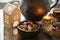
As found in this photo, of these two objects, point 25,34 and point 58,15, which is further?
point 58,15

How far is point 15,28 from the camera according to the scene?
2.86 ft

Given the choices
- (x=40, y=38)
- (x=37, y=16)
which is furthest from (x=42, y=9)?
(x=40, y=38)

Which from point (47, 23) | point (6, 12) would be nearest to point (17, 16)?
point (6, 12)

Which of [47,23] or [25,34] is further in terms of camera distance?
[47,23]

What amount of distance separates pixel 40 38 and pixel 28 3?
8.0 inches

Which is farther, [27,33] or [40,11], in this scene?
[40,11]

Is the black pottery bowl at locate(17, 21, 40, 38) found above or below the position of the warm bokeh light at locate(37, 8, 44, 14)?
below

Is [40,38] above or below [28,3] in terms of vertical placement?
below

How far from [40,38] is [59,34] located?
103 mm

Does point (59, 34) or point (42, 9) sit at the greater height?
point (42, 9)

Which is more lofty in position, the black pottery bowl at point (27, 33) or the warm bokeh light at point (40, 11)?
the warm bokeh light at point (40, 11)

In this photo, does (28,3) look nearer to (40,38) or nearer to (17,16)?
(17,16)

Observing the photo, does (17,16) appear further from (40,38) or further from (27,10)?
(40,38)

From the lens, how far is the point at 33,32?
763mm
